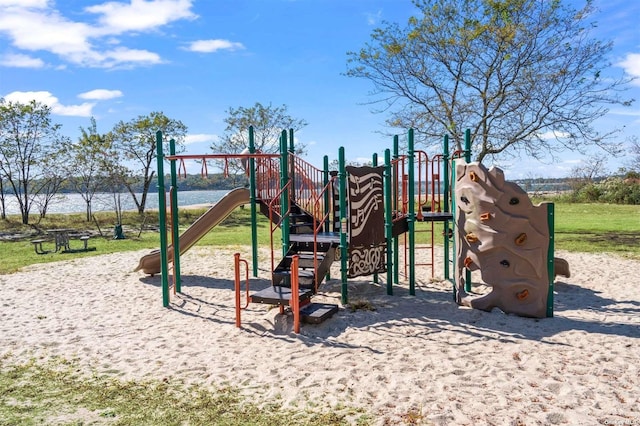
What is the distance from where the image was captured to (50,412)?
14.1 ft

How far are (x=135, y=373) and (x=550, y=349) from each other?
4595 millimetres

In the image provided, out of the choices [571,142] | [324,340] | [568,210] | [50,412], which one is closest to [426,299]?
[324,340]

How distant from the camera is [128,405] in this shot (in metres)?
4.39

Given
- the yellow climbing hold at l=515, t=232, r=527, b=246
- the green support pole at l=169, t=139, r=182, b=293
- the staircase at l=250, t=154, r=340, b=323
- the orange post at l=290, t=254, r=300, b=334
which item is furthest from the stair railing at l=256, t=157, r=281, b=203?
the yellow climbing hold at l=515, t=232, r=527, b=246

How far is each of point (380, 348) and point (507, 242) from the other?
2.53 metres

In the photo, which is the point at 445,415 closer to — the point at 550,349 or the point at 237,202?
the point at 550,349

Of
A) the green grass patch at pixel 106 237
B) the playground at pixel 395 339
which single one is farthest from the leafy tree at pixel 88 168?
the playground at pixel 395 339

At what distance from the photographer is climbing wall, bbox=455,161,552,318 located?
679 centimetres

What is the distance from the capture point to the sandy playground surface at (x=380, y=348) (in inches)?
169

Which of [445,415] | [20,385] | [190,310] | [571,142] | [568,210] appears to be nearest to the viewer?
[445,415]

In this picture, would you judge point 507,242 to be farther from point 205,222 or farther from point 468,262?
point 205,222

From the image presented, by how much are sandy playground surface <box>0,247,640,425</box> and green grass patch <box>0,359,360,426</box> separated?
0.19 m

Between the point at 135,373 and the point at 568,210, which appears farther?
the point at 568,210

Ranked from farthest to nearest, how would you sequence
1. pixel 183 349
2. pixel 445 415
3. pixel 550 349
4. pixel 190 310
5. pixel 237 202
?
pixel 237 202, pixel 190 310, pixel 183 349, pixel 550 349, pixel 445 415
